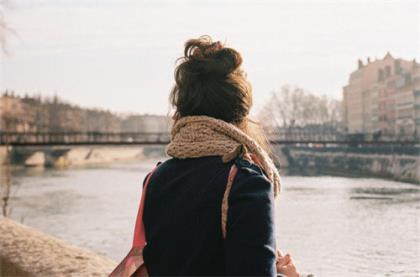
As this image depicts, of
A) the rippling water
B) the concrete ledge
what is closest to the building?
the rippling water

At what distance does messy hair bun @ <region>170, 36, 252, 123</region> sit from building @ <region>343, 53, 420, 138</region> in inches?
1330

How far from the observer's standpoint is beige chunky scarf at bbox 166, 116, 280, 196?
41.6 inches

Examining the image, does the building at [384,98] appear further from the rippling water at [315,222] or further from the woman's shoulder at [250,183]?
the woman's shoulder at [250,183]

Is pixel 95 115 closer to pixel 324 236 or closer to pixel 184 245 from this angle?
pixel 324 236

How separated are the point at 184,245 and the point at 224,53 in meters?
0.31

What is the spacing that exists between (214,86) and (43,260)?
466 centimetres

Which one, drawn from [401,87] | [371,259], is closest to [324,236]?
[371,259]

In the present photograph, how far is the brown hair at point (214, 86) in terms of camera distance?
3.59 ft

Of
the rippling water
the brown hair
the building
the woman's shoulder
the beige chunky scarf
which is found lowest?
the rippling water

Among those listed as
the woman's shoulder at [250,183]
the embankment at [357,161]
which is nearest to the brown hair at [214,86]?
the woman's shoulder at [250,183]

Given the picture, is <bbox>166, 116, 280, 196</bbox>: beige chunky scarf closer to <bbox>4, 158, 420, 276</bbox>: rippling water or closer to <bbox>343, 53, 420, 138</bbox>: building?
<bbox>4, 158, 420, 276</bbox>: rippling water

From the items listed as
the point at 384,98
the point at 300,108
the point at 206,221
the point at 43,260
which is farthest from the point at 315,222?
the point at 300,108

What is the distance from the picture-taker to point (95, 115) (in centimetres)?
5581

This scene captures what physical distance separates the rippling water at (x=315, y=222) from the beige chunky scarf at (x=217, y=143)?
7298mm
